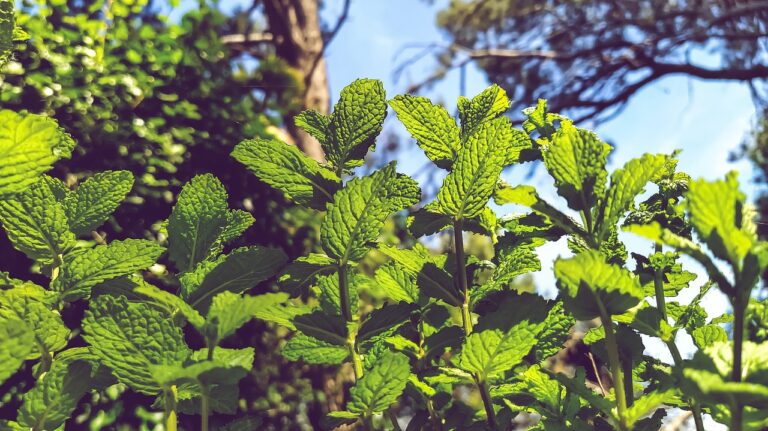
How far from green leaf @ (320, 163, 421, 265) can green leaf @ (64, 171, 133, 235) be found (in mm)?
200

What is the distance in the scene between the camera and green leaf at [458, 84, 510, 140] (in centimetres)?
60

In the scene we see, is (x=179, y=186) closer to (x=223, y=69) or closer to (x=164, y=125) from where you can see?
(x=164, y=125)

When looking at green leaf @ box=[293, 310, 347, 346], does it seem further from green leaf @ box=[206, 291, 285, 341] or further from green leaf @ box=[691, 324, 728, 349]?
green leaf @ box=[691, 324, 728, 349]

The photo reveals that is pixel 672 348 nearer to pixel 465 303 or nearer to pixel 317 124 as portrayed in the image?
pixel 465 303

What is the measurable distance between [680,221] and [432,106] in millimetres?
266

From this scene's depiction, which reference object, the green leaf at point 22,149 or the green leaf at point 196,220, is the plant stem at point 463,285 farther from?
the green leaf at point 22,149

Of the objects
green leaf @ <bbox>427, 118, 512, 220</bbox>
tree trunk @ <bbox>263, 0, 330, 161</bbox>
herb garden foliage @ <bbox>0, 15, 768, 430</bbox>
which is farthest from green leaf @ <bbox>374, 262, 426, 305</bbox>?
tree trunk @ <bbox>263, 0, 330, 161</bbox>

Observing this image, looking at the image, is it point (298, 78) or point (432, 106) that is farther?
point (298, 78)

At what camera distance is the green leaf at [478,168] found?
1.73 feet

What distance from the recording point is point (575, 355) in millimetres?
2264

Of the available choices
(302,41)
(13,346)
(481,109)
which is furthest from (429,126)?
(302,41)

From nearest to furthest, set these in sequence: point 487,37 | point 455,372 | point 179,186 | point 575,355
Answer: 1. point 455,372
2. point 575,355
3. point 179,186
4. point 487,37

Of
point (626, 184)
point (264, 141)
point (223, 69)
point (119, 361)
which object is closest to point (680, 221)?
point (626, 184)

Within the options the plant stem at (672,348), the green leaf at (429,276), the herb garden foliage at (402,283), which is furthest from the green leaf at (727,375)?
the green leaf at (429,276)
